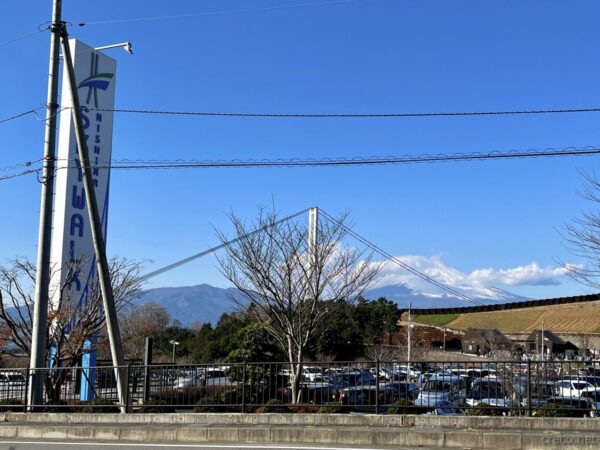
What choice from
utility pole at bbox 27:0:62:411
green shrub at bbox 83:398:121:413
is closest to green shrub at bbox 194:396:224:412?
green shrub at bbox 83:398:121:413

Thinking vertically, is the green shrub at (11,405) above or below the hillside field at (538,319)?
below

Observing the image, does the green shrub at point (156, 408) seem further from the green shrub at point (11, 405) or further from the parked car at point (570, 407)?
the parked car at point (570, 407)

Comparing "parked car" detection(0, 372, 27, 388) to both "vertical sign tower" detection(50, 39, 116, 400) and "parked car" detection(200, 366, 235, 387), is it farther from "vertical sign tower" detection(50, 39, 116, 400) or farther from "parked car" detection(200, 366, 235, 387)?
"vertical sign tower" detection(50, 39, 116, 400)

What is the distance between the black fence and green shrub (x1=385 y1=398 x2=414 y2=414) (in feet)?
0.07

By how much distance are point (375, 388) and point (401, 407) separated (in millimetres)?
664

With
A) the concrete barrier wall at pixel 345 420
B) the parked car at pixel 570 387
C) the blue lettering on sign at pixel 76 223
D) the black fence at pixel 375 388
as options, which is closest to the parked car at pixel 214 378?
the black fence at pixel 375 388

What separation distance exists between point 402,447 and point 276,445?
2160mm

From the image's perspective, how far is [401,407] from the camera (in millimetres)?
11953

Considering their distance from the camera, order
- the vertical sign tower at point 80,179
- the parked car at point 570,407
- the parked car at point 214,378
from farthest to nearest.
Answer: the vertical sign tower at point 80,179 < the parked car at point 214,378 < the parked car at point 570,407

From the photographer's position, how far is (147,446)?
432 inches

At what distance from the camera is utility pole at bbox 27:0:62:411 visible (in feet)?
49.5

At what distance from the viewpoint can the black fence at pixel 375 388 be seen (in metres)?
11.9

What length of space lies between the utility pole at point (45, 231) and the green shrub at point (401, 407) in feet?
28.0

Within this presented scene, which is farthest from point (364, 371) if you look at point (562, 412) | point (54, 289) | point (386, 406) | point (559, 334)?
point (559, 334)
